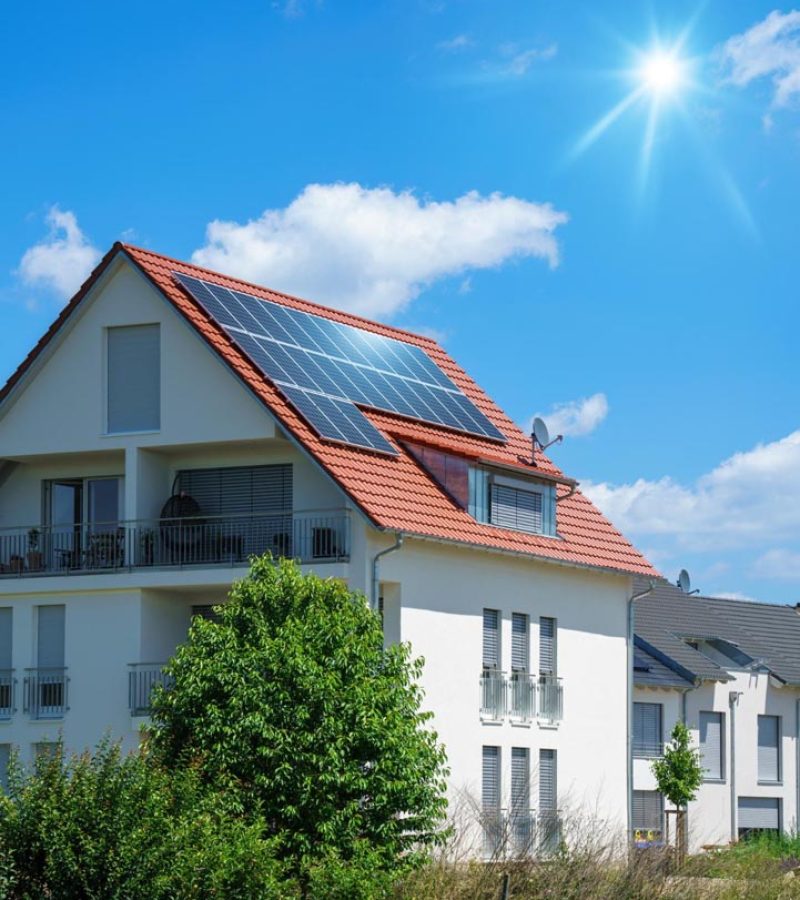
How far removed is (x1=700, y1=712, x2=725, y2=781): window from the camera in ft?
183

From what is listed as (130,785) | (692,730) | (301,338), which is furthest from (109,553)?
(692,730)

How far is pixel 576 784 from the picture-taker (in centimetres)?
→ 4172

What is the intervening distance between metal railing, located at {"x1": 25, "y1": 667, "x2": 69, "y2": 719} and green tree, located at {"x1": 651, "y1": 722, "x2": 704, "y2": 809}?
1823 cm

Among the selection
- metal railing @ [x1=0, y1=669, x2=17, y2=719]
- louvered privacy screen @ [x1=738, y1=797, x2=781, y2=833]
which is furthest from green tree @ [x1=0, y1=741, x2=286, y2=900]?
louvered privacy screen @ [x1=738, y1=797, x2=781, y2=833]

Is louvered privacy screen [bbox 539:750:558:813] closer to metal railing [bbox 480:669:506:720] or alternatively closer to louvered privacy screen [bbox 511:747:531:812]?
louvered privacy screen [bbox 511:747:531:812]

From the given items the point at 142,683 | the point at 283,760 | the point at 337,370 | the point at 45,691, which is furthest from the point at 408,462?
the point at 283,760

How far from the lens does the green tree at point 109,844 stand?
25.1 metres

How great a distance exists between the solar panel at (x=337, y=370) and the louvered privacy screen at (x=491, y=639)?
401 centimetres

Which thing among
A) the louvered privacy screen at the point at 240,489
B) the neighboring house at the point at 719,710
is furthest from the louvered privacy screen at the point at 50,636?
the neighboring house at the point at 719,710

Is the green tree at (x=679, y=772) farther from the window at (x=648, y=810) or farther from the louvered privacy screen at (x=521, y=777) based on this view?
the louvered privacy screen at (x=521, y=777)

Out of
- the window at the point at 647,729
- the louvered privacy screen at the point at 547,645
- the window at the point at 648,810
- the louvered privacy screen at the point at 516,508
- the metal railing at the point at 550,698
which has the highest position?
the louvered privacy screen at the point at 516,508

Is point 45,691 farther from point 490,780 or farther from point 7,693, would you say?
point 490,780

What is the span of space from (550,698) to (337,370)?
7927 millimetres

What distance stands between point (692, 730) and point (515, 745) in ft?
53.2
